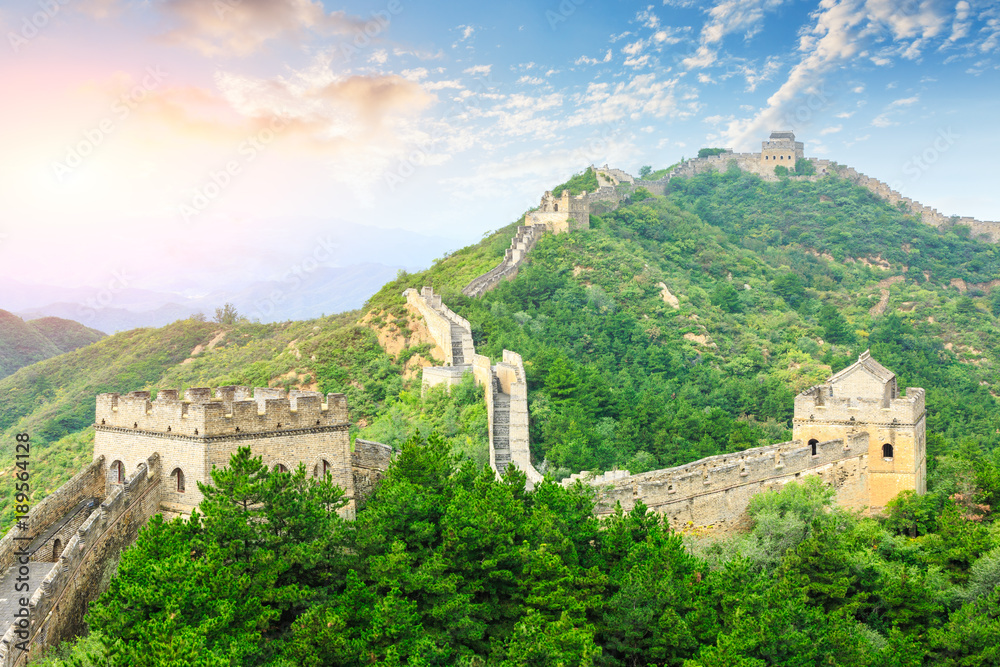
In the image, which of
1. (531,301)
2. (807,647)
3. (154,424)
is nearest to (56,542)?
(154,424)

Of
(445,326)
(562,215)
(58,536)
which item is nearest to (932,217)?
(562,215)

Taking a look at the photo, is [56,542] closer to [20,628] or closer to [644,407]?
[20,628]

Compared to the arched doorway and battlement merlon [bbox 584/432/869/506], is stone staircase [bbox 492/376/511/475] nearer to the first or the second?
battlement merlon [bbox 584/432/869/506]

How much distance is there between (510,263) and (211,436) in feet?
103

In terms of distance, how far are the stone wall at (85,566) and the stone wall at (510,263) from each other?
26118mm

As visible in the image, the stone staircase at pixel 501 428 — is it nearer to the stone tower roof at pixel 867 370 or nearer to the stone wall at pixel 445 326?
the stone wall at pixel 445 326

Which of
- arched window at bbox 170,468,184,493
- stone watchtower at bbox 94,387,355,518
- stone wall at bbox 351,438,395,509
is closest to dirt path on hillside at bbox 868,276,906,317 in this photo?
stone wall at bbox 351,438,395,509

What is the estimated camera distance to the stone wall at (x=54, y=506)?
1292 cm

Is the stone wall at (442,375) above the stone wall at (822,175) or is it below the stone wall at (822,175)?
below

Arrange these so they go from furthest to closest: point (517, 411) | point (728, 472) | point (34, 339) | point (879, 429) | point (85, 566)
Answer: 1. point (34, 339)
2. point (517, 411)
3. point (879, 429)
4. point (728, 472)
5. point (85, 566)

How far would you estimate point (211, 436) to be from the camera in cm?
1364

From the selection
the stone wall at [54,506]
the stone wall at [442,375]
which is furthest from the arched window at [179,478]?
the stone wall at [442,375]

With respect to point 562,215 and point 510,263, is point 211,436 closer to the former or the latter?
point 510,263

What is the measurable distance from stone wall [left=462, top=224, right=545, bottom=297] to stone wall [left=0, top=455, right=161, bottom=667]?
85.7ft
